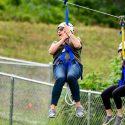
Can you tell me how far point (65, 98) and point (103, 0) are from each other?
103ft

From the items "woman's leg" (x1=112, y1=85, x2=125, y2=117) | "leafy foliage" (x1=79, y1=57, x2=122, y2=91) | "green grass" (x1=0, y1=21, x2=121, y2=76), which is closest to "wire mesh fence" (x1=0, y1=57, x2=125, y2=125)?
"leafy foliage" (x1=79, y1=57, x2=122, y2=91)

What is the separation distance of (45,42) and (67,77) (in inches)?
899

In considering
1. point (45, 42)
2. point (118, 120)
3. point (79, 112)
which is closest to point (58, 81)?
point (79, 112)

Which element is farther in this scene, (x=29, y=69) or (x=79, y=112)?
(x=29, y=69)

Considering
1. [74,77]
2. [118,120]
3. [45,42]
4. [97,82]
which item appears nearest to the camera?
[74,77]

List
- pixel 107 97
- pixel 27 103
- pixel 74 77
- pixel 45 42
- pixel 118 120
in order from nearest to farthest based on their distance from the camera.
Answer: pixel 74 77 < pixel 118 120 < pixel 107 97 < pixel 27 103 < pixel 45 42

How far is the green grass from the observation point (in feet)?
93.9

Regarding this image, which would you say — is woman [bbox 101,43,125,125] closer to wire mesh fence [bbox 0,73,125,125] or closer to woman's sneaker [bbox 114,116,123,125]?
woman's sneaker [bbox 114,116,123,125]

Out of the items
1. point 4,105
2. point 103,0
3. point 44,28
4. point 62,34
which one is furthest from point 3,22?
point 62,34

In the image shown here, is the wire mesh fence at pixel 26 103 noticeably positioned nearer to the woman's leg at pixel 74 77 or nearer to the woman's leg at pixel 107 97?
the woman's leg at pixel 107 97

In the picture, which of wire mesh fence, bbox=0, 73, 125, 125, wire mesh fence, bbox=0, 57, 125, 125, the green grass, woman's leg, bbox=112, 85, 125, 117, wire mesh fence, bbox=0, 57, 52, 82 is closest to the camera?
woman's leg, bbox=112, 85, 125, 117

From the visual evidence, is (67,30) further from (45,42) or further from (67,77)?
(45,42)

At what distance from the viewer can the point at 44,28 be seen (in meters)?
35.9

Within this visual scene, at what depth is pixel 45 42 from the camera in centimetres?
3275
